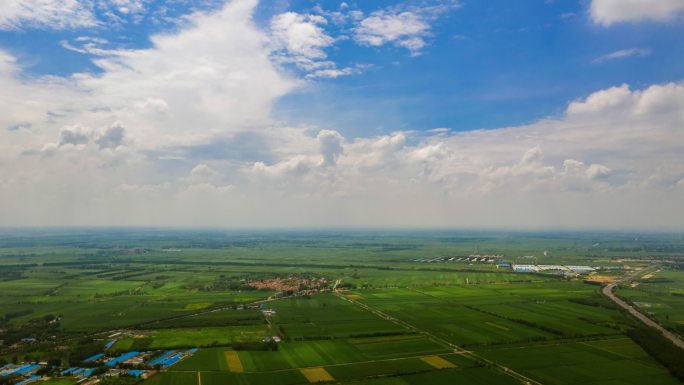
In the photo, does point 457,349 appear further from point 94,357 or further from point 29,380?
point 29,380

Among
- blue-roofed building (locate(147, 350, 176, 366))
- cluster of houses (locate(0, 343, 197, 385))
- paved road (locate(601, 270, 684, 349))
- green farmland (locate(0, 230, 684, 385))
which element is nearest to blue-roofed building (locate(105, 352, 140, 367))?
cluster of houses (locate(0, 343, 197, 385))

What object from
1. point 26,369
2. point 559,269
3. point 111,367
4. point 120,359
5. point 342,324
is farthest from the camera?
point 559,269

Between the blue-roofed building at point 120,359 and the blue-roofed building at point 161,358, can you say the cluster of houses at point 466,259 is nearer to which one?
the blue-roofed building at point 161,358

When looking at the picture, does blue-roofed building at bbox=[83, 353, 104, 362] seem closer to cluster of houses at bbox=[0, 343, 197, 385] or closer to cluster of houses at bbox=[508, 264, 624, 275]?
cluster of houses at bbox=[0, 343, 197, 385]

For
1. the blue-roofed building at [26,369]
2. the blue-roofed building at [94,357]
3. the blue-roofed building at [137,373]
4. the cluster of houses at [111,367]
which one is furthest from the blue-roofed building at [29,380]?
the blue-roofed building at [137,373]

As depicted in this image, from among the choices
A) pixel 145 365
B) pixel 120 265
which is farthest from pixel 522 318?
pixel 120 265

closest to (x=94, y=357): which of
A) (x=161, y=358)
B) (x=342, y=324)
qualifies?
(x=161, y=358)

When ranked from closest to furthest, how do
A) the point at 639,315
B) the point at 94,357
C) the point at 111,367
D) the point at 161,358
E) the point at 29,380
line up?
1. the point at 29,380
2. the point at 111,367
3. the point at 161,358
4. the point at 94,357
5. the point at 639,315

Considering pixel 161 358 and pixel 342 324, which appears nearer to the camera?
pixel 161 358
